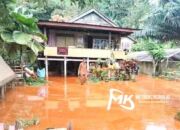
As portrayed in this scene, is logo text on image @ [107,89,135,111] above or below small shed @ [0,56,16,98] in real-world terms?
below

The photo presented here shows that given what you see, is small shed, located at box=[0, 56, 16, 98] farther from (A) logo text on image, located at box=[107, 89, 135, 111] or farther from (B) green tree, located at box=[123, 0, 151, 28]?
(B) green tree, located at box=[123, 0, 151, 28]

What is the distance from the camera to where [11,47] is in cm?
555

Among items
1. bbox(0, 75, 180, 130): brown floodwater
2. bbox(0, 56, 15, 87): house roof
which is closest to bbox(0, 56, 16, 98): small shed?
bbox(0, 56, 15, 87): house roof

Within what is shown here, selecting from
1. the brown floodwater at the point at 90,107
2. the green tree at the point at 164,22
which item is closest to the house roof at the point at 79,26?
the green tree at the point at 164,22

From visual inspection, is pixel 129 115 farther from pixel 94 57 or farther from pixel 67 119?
pixel 94 57

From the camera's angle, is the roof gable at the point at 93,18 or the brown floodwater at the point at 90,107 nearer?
the brown floodwater at the point at 90,107

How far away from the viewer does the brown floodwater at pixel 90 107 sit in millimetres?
9492

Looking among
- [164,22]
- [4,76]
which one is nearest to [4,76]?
[4,76]

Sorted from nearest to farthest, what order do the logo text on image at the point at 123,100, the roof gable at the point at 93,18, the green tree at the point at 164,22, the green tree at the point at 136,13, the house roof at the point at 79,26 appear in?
the logo text on image at the point at 123,100
the house roof at the point at 79,26
the green tree at the point at 164,22
the roof gable at the point at 93,18
the green tree at the point at 136,13

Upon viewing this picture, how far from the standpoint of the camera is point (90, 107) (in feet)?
38.8

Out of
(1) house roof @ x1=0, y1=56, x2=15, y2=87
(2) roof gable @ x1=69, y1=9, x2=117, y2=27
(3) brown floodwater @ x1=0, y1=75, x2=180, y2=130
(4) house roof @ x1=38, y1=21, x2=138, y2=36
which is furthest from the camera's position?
(2) roof gable @ x1=69, y1=9, x2=117, y2=27

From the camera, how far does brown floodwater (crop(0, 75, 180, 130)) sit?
9.49m

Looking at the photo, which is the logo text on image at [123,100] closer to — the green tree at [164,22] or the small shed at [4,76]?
the small shed at [4,76]

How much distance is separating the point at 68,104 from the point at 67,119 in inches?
93.3
